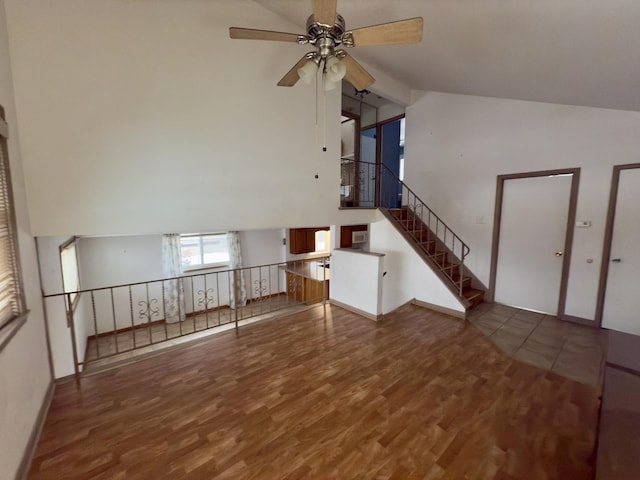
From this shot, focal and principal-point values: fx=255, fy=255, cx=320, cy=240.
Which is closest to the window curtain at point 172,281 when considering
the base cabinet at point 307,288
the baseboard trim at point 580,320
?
the base cabinet at point 307,288

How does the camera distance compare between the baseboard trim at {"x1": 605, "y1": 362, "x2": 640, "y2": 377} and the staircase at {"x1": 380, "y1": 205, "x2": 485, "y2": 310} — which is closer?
the baseboard trim at {"x1": 605, "y1": 362, "x2": 640, "y2": 377}

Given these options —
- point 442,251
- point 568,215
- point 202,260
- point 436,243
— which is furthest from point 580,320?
point 202,260

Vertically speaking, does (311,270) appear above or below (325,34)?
below

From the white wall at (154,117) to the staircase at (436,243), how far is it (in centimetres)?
244

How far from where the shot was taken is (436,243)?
17.2 ft


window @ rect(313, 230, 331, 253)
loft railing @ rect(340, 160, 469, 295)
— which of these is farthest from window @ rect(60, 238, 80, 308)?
window @ rect(313, 230, 331, 253)

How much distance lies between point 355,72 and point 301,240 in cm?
478

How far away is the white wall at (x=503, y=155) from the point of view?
351cm

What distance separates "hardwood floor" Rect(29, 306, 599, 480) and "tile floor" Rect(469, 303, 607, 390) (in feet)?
0.73

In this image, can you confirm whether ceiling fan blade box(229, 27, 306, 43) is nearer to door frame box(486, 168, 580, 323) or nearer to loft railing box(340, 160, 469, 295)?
loft railing box(340, 160, 469, 295)

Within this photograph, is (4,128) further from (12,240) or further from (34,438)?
(34,438)

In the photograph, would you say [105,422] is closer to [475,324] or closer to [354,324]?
[354,324]

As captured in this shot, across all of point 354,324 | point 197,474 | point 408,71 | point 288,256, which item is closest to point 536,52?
point 408,71

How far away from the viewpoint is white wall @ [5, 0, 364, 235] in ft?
6.91
